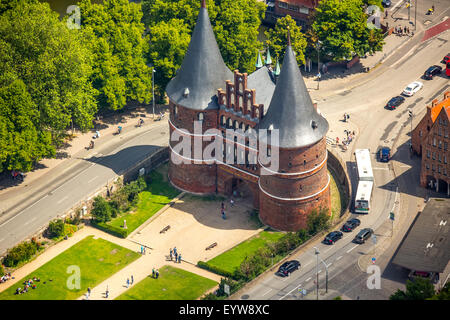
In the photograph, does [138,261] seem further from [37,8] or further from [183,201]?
[37,8]

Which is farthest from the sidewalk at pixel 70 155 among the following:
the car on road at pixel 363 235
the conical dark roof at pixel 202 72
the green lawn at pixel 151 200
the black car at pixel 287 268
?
the car on road at pixel 363 235

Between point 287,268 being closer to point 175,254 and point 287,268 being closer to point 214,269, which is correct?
point 214,269

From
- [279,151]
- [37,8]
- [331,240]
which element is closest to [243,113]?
[279,151]

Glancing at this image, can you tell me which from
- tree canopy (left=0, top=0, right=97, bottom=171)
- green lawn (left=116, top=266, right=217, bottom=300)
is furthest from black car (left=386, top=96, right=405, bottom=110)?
green lawn (left=116, top=266, right=217, bottom=300)

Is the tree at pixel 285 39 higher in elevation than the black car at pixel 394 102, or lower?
higher

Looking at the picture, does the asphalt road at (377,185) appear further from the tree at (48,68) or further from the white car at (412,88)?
the tree at (48,68)
